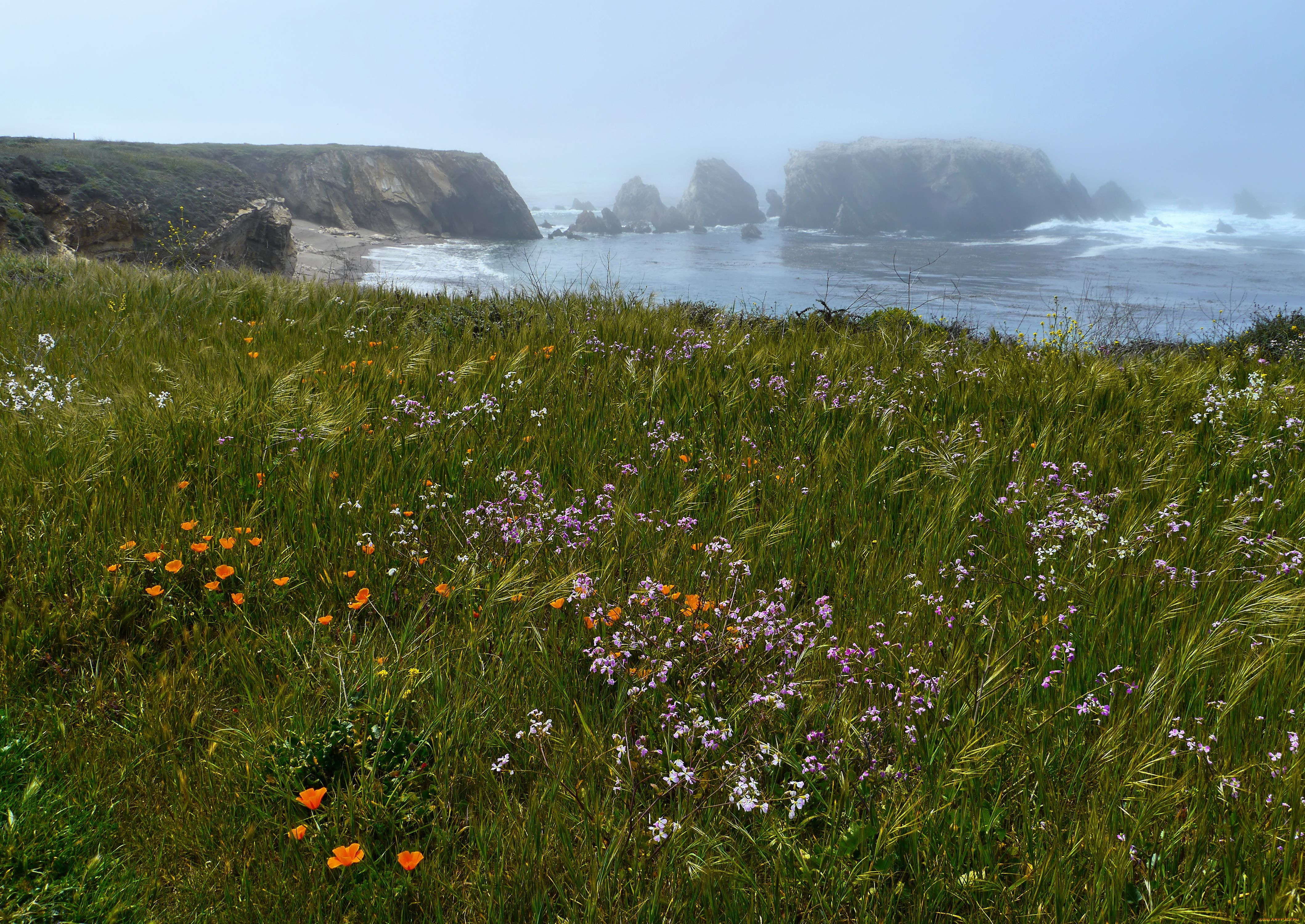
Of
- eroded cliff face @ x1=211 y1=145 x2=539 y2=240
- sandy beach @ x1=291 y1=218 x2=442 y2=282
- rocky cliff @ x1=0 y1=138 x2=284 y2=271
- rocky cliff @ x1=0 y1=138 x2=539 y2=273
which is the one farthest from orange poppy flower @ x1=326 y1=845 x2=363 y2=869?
eroded cliff face @ x1=211 y1=145 x2=539 y2=240

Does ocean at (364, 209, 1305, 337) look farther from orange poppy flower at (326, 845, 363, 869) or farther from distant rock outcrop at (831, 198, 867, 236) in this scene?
distant rock outcrop at (831, 198, 867, 236)

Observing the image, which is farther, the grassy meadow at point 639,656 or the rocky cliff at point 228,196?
the rocky cliff at point 228,196

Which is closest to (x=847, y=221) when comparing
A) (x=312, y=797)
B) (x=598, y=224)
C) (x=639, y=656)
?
(x=598, y=224)

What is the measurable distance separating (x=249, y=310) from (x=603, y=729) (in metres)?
Answer: 6.67

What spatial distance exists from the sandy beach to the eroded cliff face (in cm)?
272

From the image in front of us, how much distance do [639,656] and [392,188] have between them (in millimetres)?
123140

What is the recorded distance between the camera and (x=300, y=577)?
2.83m

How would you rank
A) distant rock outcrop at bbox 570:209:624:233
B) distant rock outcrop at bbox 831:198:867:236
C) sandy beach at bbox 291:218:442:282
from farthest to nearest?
1. distant rock outcrop at bbox 831:198:867:236
2. distant rock outcrop at bbox 570:209:624:233
3. sandy beach at bbox 291:218:442:282

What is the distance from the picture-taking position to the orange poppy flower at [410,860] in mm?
1555

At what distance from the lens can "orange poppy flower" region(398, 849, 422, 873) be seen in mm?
1555

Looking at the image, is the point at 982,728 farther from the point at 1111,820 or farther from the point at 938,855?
the point at 938,855

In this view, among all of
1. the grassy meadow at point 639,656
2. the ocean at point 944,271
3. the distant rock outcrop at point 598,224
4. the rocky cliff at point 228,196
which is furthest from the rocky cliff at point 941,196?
the grassy meadow at point 639,656

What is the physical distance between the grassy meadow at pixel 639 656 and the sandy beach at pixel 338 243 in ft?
126

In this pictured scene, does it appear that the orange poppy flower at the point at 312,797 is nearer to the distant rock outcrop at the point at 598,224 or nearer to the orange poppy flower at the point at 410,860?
the orange poppy flower at the point at 410,860
